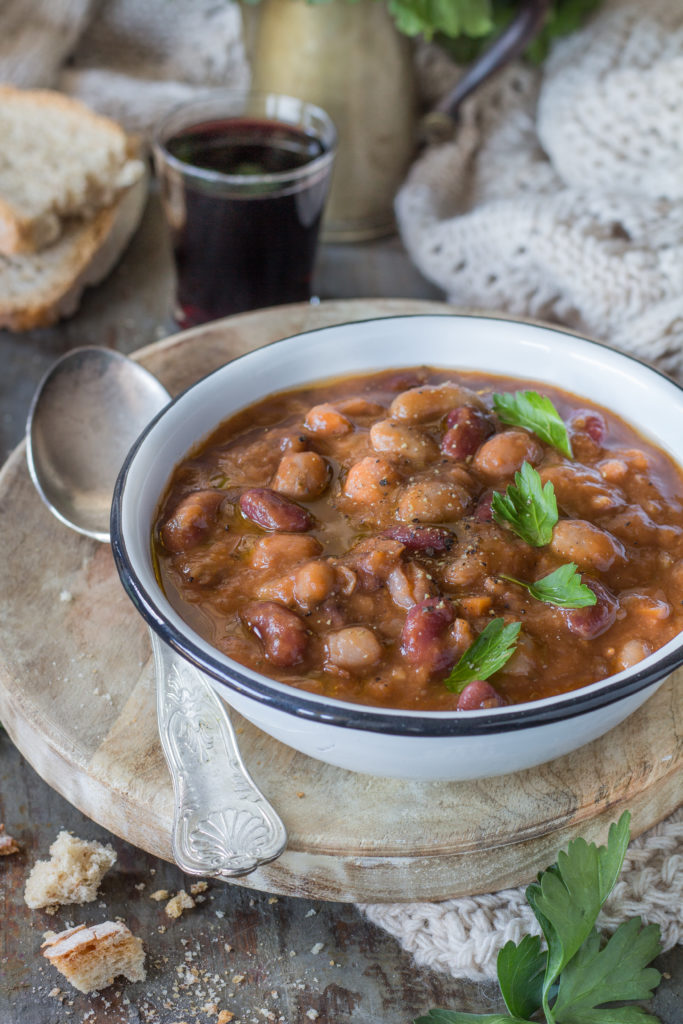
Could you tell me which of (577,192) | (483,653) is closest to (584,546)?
(483,653)

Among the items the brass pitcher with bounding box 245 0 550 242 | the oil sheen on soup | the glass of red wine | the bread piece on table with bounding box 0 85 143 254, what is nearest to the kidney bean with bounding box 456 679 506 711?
the oil sheen on soup

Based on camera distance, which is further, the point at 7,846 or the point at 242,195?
the point at 242,195

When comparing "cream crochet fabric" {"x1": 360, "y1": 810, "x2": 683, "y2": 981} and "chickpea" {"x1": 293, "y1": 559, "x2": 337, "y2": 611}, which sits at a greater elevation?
"chickpea" {"x1": 293, "y1": 559, "x2": 337, "y2": 611}

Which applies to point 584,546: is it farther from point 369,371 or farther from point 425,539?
point 369,371

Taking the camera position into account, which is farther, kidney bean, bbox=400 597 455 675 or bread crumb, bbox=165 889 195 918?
bread crumb, bbox=165 889 195 918

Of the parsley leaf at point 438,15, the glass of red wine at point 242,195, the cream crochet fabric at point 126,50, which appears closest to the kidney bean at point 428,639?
the glass of red wine at point 242,195

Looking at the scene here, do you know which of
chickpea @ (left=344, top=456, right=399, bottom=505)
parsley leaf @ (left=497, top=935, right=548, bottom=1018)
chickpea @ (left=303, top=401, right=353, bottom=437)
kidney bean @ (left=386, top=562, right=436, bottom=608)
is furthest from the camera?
chickpea @ (left=303, top=401, right=353, bottom=437)

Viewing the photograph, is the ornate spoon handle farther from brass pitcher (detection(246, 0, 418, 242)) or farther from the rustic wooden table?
brass pitcher (detection(246, 0, 418, 242))

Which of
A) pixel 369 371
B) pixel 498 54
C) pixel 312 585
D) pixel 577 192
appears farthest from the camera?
pixel 498 54
